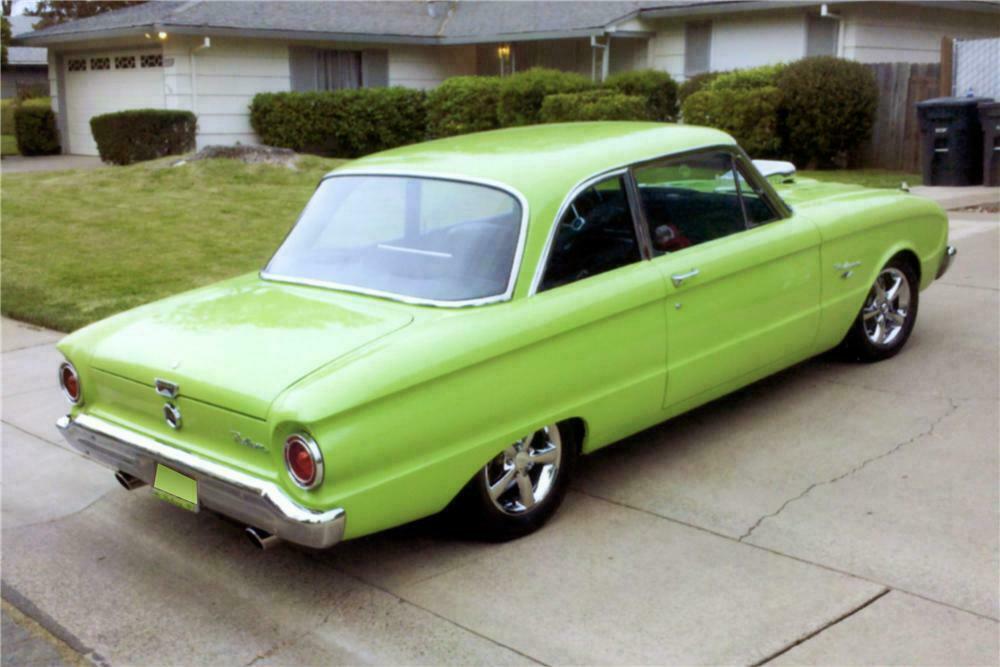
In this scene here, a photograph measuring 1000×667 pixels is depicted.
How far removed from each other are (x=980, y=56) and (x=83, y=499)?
48.5 ft

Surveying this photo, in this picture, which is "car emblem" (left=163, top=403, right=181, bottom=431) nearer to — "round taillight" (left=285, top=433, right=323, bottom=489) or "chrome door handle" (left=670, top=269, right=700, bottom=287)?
"round taillight" (left=285, top=433, right=323, bottom=489)

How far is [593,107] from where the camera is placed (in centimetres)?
1769

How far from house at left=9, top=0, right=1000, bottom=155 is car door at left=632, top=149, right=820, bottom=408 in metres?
14.4

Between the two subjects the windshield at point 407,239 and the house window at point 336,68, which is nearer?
the windshield at point 407,239

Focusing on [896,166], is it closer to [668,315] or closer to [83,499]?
[668,315]

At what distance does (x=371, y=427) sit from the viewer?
387 cm

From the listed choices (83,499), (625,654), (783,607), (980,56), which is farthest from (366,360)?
(980,56)

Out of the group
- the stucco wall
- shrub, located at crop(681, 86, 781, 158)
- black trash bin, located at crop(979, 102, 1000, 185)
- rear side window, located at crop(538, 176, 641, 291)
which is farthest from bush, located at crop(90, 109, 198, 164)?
rear side window, located at crop(538, 176, 641, 291)

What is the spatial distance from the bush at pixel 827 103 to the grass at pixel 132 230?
24.9ft

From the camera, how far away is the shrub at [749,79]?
57.3 feet

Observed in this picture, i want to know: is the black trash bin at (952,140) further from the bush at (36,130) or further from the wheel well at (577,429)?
the bush at (36,130)

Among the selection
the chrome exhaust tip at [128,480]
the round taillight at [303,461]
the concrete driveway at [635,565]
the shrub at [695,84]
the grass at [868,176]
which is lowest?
the concrete driveway at [635,565]

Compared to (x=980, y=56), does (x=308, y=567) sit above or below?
below

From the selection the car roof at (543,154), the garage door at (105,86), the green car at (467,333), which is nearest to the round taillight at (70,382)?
the green car at (467,333)
